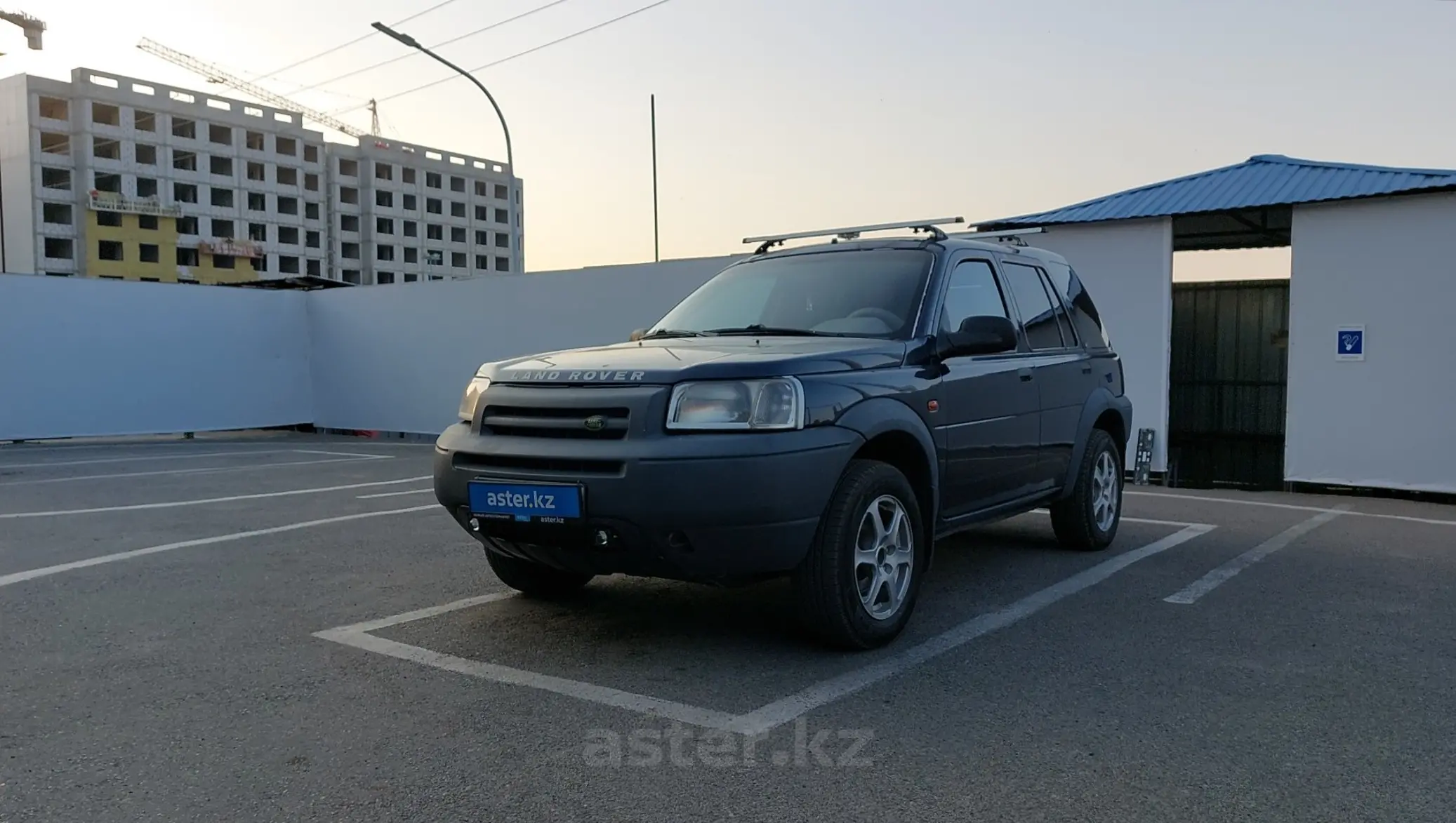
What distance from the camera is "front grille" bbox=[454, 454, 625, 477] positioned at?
4.15 meters

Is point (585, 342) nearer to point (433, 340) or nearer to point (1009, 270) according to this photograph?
point (433, 340)

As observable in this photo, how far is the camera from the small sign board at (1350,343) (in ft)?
34.5

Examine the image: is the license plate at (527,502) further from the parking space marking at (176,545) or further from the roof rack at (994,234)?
the parking space marking at (176,545)

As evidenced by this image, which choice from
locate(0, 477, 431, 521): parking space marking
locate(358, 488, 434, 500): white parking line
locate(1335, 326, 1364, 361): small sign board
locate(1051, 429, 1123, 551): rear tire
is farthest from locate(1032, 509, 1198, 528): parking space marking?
locate(0, 477, 431, 521): parking space marking

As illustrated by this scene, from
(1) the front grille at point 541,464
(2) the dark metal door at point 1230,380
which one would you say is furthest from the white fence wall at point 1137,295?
(1) the front grille at point 541,464

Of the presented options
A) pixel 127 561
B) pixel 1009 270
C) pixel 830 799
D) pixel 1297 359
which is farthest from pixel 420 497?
pixel 1297 359

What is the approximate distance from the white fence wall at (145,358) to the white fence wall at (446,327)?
0.78 meters

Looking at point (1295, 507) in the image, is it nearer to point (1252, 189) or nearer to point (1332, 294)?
point (1332, 294)

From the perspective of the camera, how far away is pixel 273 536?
762cm

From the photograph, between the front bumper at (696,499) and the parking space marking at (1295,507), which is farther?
the parking space marking at (1295,507)

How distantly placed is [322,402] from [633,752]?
19584 mm

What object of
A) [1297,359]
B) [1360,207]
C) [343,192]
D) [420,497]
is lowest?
[420,497]

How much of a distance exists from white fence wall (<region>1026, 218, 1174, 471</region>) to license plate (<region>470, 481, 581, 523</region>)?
881 cm

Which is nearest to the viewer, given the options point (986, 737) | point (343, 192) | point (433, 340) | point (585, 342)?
point (986, 737)
